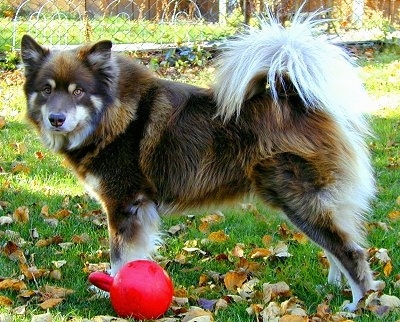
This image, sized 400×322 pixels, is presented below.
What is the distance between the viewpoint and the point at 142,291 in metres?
3.18

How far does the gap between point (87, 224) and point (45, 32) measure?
612 centimetres

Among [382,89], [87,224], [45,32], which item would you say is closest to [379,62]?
[382,89]

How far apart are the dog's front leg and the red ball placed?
49 centimetres

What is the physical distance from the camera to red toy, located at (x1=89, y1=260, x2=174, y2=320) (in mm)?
3188

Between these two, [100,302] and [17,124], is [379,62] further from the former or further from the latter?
[100,302]

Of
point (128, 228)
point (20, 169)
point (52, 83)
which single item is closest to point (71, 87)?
point (52, 83)

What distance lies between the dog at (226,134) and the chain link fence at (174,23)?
220 inches

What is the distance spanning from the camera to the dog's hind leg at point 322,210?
351cm

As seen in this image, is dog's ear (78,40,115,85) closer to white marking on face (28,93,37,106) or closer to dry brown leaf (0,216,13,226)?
white marking on face (28,93,37,106)

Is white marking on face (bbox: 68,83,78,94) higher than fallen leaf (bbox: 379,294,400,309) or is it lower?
higher

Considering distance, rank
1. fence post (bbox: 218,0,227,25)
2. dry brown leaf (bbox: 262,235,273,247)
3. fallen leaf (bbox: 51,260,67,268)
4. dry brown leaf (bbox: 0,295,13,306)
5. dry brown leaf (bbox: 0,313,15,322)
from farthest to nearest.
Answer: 1. fence post (bbox: 218,0,227,25)
2. dry brown leaf (bbox: 262,235,273,247)
3. fallen leaf (bbox: 51,260,67,268)
4. dry brown leaf (bbox: 0,295,13,306)
5. dry brown leaf (bbox: 0,313,15,322)

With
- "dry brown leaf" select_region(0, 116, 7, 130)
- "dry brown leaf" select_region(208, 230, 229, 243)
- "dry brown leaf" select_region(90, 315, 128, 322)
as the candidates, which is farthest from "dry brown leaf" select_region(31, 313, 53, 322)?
"dry brown leaf" select_region(0, 116, 7, 130)

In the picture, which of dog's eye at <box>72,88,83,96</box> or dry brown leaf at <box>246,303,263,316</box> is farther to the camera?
dog's eye at <box>72,88,83,96</box>

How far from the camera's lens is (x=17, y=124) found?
709 cm
